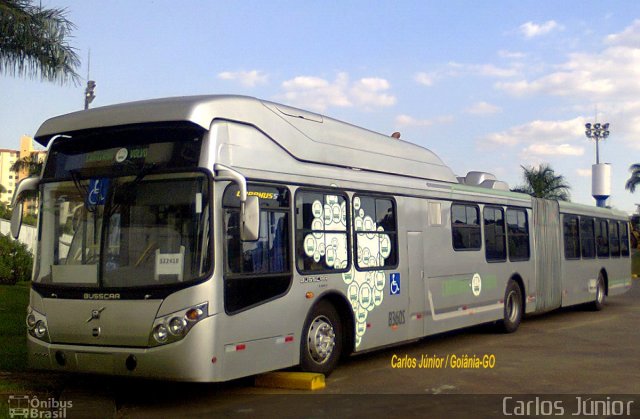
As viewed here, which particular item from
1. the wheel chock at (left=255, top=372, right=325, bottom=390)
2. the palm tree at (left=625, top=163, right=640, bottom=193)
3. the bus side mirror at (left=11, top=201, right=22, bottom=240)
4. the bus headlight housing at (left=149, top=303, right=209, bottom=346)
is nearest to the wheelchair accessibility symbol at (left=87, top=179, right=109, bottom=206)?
the bus side mirror at (left=11, top=201, right=22, bottom=240)

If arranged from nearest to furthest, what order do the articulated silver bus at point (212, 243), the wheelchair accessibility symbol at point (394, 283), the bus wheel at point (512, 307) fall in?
1. the articulated silver bus at point (212, 243)
2. the wheelchair accessibility symbol at point (394, 283)
3. the bus wheel at point (512, 307)

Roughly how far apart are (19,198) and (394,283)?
5.26 metres

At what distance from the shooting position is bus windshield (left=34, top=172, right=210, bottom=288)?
7559 millimetres

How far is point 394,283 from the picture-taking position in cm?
1085

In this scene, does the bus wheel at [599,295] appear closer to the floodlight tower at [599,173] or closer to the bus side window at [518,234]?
the bus side window at [518,234]

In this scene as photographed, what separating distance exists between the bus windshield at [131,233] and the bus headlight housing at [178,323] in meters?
0.33

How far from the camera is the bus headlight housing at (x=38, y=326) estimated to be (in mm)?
8062

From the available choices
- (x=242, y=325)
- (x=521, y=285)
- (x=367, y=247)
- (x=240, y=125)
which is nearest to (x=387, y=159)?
(x=367, y=247)

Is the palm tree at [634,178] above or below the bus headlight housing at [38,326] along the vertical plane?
above

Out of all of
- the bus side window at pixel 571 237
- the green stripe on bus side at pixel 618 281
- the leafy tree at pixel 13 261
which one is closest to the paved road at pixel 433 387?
the bus side window at pixel 571 237

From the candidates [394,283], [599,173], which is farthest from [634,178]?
[394,283]

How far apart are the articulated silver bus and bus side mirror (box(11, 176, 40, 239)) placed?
0.05 meters

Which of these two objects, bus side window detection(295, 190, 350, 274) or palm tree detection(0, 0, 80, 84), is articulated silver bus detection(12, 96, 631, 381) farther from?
palm tree detection(0, 0, 80, 84)

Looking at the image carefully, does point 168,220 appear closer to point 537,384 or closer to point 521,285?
point 537,384
